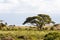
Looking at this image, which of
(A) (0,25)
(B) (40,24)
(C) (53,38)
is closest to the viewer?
(C) (53,38)

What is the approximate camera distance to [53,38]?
3127cm

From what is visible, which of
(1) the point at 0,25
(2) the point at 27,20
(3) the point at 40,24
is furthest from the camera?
(2) the point at 27,20

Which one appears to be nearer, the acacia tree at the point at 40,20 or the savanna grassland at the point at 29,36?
the savanna grassland at the point at 29,36

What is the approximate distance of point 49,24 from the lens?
8069 cm

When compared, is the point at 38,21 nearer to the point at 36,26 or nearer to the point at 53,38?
the point at 36,26

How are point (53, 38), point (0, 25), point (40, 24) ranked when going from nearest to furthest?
point (53, 38) → point (0, 25) → point (40, 24)

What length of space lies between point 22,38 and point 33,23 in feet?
146

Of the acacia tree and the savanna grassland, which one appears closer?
the savanna grassland

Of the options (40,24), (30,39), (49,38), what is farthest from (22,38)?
(40,24)

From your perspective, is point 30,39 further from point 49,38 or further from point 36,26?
point 36,26

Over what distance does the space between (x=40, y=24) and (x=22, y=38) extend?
41.2m

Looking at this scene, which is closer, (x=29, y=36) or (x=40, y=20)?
(x=29, y=36)

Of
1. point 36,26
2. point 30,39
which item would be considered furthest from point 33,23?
point 30,39

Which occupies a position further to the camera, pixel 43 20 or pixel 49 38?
pixel 43 20
